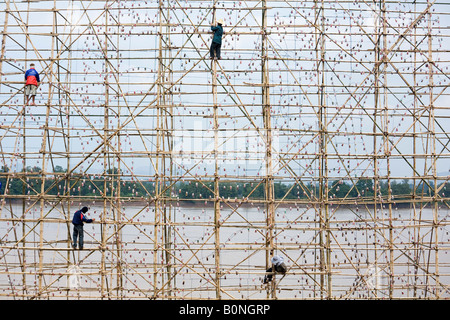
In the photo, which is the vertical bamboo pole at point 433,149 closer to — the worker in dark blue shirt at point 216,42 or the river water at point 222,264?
the river water at point 222,264

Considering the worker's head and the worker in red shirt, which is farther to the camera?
the worker in red shirt

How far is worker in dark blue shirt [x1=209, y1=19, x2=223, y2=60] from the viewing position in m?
13.2

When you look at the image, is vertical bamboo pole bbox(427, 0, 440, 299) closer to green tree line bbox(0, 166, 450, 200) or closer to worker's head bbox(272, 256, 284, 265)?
green tree line bbox(0, 166, 450, 200)

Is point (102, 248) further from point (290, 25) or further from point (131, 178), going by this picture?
point (290, 25)

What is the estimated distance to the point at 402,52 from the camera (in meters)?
14.8

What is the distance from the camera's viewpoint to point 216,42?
1323 cm

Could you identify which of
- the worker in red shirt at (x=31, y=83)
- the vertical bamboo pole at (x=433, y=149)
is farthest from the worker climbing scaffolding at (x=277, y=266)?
the worker in red shirt at (x=31, y=83)

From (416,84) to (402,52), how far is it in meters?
0.97

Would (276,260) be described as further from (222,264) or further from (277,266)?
(222,264)

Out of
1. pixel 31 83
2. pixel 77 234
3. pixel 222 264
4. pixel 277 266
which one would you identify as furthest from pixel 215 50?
pixel 222 264

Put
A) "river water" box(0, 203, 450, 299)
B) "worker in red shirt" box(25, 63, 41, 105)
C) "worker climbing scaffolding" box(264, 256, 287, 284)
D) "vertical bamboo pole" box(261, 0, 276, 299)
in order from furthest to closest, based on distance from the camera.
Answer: "worker in red shirt" box(25, 63, 41, 105), "river water" box(0, 203, 450, 299), "vertical bamboo pole" box(261, 0, 276, 299), "worker climbing scaffolding" box(264, 256, 287, 284)

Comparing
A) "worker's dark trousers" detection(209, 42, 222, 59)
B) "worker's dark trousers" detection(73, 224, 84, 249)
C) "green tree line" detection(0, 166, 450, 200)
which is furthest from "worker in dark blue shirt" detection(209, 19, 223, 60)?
"worker's dark trousers" detection(73, 224, 84, 249)

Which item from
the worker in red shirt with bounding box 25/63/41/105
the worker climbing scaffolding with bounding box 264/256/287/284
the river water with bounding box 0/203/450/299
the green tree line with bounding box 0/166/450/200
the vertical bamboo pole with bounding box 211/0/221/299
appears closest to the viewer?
the worker climbing scaffolding with bounding box 264/256/287/284
